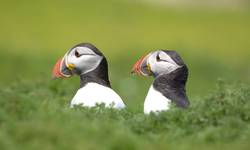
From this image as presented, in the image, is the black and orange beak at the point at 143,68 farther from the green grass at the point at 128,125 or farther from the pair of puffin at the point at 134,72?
the green grass at the point at 128,125

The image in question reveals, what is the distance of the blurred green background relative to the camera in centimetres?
2412

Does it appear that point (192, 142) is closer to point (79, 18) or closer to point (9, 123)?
point (9, 123)

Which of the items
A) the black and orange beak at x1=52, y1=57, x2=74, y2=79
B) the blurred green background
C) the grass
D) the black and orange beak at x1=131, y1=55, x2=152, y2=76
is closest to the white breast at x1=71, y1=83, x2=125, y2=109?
the grass

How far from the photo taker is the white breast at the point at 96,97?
36.6 feet

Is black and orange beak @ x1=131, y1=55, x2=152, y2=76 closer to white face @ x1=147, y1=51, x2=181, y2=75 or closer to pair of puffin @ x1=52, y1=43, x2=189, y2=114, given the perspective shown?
pair of puffin @ x1=52, y1=43, x2=189, y2=114

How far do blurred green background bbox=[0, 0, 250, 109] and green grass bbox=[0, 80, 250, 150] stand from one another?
30.1ft

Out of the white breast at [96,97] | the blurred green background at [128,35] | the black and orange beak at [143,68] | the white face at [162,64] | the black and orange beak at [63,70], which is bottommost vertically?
the blurred green background at [128,35]

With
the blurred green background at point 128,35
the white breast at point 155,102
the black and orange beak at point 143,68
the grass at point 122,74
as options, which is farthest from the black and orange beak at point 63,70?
the blurred green background at point 128,35

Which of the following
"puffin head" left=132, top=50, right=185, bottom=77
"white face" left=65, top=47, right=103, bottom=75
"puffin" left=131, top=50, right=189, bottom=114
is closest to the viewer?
"puffin" left=131, top=50, right=189, bottom=114

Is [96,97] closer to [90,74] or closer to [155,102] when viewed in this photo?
[90,74]

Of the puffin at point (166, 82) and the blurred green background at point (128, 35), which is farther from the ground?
the puffin at point (166, 82)

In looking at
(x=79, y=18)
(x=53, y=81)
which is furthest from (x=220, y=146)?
(x=79, y=18)

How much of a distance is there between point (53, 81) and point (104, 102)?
12.4ft

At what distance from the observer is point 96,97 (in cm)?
1119
